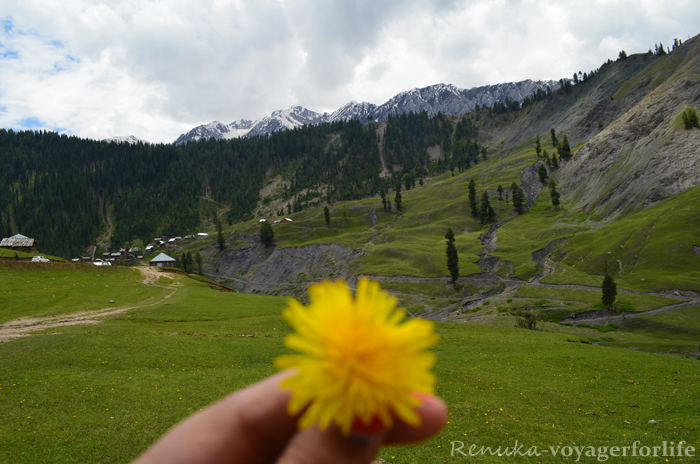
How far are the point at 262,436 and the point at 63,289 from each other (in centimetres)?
5458

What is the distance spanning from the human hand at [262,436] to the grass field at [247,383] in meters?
11.2

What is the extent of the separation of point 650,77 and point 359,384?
221m

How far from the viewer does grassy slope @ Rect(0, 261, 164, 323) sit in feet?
120

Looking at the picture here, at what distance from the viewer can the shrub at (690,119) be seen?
100 m

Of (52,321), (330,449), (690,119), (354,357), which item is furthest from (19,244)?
(690,119)

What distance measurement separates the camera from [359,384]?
1.26 meters

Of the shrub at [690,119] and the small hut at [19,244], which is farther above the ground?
the shrub at [690,119]

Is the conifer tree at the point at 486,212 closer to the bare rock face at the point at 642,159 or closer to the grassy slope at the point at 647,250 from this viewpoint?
the bare rock face at the point at 642,159

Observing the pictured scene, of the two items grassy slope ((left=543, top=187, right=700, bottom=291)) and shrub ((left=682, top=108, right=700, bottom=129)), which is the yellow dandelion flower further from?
shrub ((left=682, top=108, right=700, bottom=129))

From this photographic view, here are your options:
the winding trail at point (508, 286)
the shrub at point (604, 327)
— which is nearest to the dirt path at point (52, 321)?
the winding trail at point (508, 286)

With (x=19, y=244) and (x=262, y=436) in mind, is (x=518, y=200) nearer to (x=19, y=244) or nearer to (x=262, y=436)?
(x=262, y=436)

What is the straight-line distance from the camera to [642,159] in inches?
4122

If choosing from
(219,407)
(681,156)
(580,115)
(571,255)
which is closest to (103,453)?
(219,407)

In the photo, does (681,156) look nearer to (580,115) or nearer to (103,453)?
(580,115)
